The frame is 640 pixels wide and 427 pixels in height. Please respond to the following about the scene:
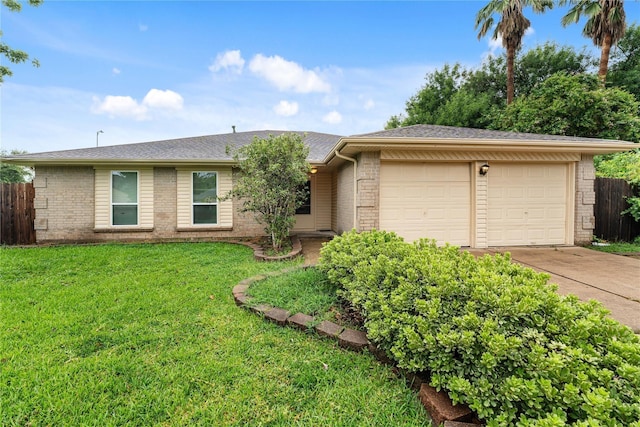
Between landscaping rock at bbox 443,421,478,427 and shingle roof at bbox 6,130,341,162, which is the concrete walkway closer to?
landscaping rock at bbox 443,421,478,427

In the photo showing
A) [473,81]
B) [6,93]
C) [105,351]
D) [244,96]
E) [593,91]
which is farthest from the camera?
[473,81]

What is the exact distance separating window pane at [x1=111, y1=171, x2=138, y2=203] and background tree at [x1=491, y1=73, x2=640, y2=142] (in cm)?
1562

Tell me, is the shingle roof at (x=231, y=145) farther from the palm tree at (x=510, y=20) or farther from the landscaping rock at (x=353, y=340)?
the palm tree at (x=510, y=20)

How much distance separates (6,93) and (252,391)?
44.6 feet

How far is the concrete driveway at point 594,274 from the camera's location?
3.28 metres

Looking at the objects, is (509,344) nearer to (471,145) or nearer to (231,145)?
(471,145)

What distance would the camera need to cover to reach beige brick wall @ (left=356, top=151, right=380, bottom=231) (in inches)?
250

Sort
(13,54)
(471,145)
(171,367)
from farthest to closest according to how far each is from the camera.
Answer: (13,54) < (471,145) < (171,367)

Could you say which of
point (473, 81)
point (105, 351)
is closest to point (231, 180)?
point (105, 351)

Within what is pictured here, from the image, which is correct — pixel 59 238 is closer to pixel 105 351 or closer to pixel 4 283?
pixel 4 283

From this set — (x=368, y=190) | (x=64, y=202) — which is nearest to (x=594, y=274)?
(x=368, y=190)

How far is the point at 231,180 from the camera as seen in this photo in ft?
28.0

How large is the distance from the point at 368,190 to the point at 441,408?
4.99 metres

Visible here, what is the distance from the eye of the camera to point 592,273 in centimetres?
464
